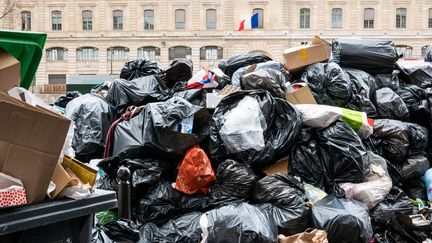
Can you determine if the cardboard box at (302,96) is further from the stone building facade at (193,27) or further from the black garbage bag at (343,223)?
the stone building facade at (193,27)

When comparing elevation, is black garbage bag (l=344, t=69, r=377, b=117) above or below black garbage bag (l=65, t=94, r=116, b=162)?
above

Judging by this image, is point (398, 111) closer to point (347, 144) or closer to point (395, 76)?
point (395, 76)

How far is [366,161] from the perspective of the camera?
4230 millimetres

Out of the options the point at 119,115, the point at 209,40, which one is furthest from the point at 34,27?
the point at 119,115

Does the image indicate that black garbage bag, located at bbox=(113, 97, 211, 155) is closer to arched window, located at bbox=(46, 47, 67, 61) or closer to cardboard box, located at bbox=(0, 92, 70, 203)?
cardboard box, located at bbox=(0, 92, 70, 203)

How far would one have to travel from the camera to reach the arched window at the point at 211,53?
40156 millimetres

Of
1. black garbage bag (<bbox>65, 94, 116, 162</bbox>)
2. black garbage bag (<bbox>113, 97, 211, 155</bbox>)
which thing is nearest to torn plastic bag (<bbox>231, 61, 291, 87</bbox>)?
black garbage bag (<bbox>113, 97, 211, 155</bbox>)

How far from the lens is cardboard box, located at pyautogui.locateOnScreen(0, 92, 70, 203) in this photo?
175 cm

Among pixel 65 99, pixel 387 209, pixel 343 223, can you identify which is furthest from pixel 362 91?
pixel 65 99

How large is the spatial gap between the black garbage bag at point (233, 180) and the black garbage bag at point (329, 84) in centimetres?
145

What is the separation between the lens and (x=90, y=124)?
485cm

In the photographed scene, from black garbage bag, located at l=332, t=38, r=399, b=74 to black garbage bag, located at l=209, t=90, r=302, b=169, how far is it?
5.48 feet

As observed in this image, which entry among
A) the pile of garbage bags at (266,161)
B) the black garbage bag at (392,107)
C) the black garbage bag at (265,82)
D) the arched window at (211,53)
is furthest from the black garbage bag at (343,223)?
the arched window at (211,53)

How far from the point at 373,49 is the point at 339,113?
5.28 feet
